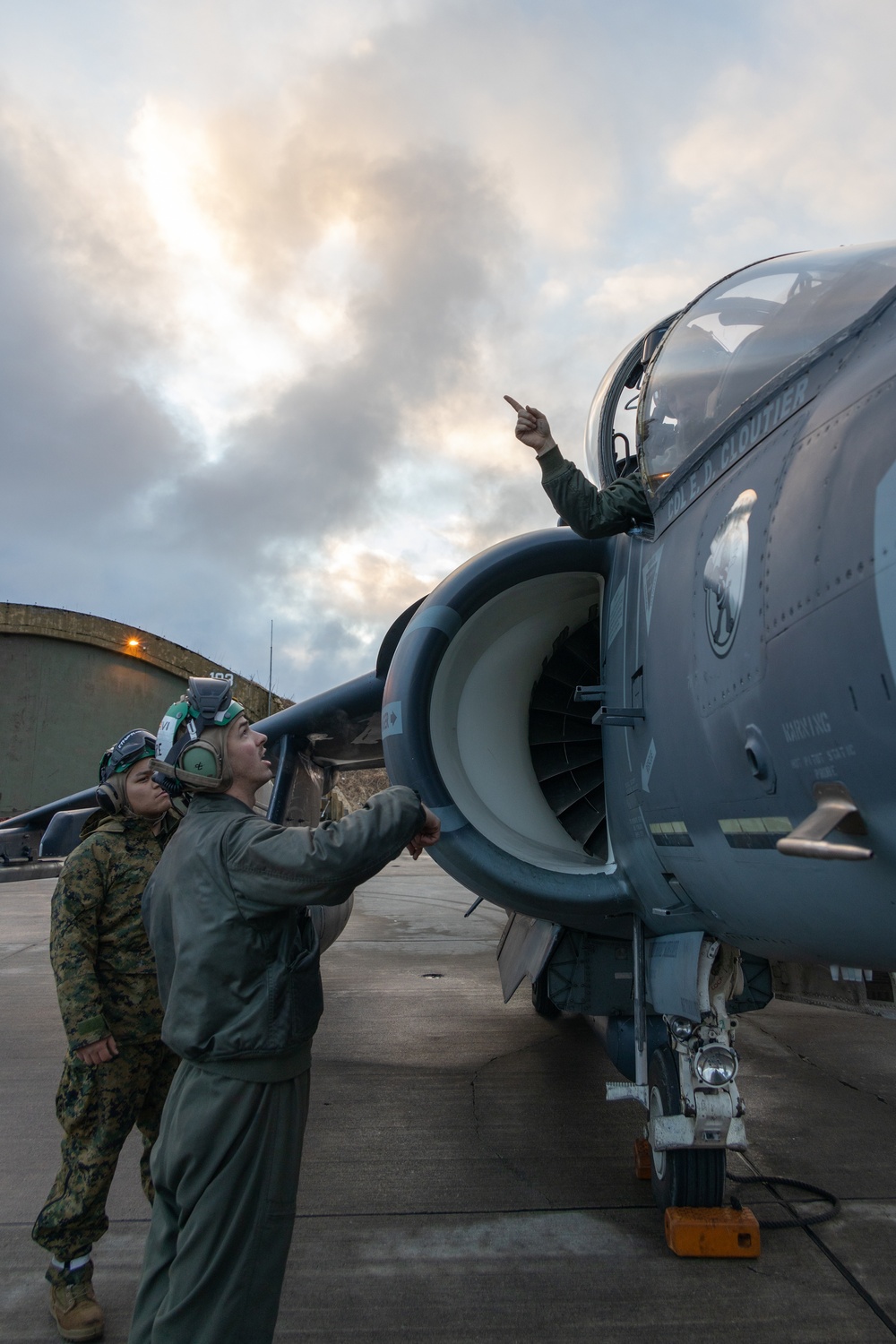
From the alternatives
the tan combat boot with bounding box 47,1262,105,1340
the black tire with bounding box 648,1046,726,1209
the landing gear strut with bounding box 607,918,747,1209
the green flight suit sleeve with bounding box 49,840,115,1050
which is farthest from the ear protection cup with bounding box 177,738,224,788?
the black tire with bounding box 648,1046,726,1209

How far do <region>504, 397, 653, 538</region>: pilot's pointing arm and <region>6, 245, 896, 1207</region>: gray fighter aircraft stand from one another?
0.34 feet

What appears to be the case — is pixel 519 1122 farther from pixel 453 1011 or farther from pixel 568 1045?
pixel 453 1011

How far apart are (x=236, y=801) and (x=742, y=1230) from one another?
244cm

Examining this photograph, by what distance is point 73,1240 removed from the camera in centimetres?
264

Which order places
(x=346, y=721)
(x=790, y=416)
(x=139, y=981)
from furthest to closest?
1. (x=346, y=721)
2. (x=139, y=981)
3. (x=790, y=416)

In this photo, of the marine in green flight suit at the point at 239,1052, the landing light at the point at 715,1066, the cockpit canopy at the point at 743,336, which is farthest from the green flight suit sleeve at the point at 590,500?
the landing light at the point at 715,1066

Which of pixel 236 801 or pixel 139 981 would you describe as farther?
pixel 139 981

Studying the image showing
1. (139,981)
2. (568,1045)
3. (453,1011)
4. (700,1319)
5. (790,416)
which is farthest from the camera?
(453,1011)

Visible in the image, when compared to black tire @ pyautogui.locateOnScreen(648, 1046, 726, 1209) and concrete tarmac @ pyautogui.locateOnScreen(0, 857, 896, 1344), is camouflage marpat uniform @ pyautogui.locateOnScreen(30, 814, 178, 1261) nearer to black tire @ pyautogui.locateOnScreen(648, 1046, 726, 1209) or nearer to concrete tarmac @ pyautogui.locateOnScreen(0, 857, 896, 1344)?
concrete tarmac @ pyautogui.locateOnScreen(0, 857, 896, 1344)

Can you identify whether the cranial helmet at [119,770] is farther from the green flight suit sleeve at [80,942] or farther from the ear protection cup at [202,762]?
the ear protection cup at [202,762]

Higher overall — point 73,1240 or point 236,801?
point 236,801

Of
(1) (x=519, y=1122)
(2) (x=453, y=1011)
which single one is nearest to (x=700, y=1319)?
(1) (x=519, y=1122)

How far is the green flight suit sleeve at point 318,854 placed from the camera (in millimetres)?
1855

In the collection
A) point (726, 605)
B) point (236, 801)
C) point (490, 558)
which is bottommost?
point (236, 801)
